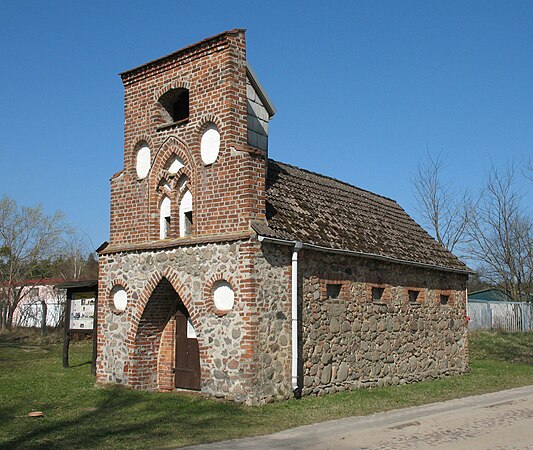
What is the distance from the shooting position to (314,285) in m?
13.2

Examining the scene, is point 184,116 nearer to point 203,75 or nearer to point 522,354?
point 203,75

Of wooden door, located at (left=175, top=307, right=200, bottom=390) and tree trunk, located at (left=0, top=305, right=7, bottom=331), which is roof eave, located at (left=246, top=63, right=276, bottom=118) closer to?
wooden door, located at (left=175, top=307, right=200, bottom=390)

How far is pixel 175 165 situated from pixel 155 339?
4.04 metres

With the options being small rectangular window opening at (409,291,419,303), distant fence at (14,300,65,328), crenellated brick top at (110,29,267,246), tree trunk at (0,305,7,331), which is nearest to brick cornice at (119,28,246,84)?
crenellated brick top at (110,29,267,246)

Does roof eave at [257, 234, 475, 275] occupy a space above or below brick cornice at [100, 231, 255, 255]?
below

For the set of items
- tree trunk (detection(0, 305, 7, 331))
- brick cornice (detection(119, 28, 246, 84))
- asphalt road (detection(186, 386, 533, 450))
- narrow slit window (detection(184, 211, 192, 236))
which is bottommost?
asphalt road (detection(186, 386, 533, 450))

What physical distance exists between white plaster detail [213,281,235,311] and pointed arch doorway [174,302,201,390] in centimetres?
158

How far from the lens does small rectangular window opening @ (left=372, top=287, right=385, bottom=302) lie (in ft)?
50.5

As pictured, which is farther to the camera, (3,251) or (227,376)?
(3,251)

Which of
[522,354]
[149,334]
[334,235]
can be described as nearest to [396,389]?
[334,235]

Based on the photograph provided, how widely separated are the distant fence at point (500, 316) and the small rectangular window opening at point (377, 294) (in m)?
19.6

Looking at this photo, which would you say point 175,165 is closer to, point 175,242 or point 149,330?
point 175,242

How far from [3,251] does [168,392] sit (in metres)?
29.4

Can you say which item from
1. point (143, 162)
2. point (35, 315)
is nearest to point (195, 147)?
point (143, 162)
